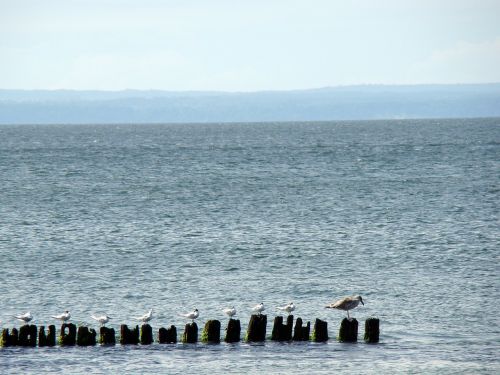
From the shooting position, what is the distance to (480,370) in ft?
86.7

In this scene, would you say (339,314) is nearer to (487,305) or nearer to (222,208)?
(487,305)

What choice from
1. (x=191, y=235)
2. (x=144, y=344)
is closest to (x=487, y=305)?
(x=144, y=344)

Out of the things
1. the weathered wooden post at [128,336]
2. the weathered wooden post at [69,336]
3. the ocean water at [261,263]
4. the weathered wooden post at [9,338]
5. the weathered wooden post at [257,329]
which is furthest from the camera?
the weathered wooden post at [257,329]

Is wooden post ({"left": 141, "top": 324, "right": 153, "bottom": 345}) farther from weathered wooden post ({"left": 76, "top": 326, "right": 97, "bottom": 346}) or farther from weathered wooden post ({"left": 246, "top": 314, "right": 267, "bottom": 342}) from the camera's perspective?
weathered wooden post ({"left": 246, "top": 314, "right": 267, "bottom": 342})

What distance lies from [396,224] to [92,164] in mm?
75679

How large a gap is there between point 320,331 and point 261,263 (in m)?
16.2

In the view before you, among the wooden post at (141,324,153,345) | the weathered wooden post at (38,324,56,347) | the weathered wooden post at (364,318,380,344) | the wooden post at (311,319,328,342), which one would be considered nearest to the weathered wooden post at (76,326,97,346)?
the weathered wooden post at (38,324,56,347)

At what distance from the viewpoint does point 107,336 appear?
2942 cm

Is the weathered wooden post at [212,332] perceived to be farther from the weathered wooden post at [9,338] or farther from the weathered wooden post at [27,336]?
the weathered wooden post at [9,338]

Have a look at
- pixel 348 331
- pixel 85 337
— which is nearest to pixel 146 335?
pixel 85 337

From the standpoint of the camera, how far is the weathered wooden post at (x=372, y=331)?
97.6 ft

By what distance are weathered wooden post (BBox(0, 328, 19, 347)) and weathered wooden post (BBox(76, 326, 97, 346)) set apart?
5.71 feet

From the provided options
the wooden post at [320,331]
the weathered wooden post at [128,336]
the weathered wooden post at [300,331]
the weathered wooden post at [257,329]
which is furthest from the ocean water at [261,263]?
the weathered wooden post at [300,331]

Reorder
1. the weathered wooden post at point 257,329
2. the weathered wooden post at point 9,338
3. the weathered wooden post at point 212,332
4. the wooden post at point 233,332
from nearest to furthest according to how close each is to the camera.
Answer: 1. the weathered wooden post at point 9,338
2. the weathered wooden post at point 212,332
3. the weathered wooden post at point 257,329
4. the wooden post at point 233,332
